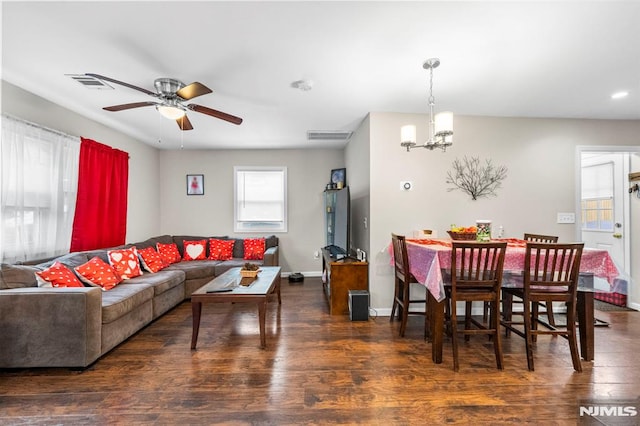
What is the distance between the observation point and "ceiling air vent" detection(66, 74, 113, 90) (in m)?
2.47

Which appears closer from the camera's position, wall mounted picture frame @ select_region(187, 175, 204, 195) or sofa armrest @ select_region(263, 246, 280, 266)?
sofa armrest @ select_region(263, 246, 280, 266)

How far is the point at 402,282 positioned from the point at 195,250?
Result: 3354 mm

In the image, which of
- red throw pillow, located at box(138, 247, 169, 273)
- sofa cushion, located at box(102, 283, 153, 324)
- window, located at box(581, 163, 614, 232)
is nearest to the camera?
sofa cushion, located at box(102, 283, 153, 324)

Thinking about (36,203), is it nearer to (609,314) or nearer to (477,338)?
(477,338)

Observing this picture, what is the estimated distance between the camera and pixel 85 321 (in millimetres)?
2102

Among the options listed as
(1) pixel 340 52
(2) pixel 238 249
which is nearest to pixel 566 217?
(1) pixel 340 52

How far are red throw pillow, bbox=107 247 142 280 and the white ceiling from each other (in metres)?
1.73

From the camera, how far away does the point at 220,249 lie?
461 cm

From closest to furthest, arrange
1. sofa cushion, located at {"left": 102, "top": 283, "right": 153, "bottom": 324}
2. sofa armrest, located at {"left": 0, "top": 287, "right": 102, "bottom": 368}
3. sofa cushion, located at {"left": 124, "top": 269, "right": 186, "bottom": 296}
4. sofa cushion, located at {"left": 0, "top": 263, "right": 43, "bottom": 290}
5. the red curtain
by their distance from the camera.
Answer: sofa armrest, located at {"left": 0, "top": 287, "right": 102, "bottom": 368}
sofa cushion, located at {"left": 0, "top": 263, "right": 43, "bottom": 290}
sofa cushion, located at {"left": 102, "top": 283, "right": 153, "bottom": 324}
sofa cushion, located at {"left": 124, "top": 269, "right": 186, "bottom": 296}
the red curtain

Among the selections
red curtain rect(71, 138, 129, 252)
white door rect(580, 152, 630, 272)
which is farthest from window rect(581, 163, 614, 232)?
red curtain rect(71, 138, 129, 252)

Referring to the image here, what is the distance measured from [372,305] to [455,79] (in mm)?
2578

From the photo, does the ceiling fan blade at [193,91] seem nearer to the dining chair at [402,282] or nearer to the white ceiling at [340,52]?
the white ceiling at [340,52]

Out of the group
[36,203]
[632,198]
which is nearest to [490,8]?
[632,198]

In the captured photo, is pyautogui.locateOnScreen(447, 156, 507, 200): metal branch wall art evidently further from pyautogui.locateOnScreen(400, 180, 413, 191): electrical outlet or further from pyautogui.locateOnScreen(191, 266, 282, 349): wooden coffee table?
pyautogui.locateOnScreen(191, 266, 282, 349): wooden coffee table
